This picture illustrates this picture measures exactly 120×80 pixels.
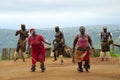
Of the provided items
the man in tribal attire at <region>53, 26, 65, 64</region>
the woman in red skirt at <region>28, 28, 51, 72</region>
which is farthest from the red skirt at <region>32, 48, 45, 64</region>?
the man in tribal attire at <region>53, 26, 65, 64</region>

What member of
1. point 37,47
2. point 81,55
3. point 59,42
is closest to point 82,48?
point 81,55

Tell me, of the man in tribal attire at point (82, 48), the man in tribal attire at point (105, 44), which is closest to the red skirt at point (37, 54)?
the man in tribal attire at point (82, 48)

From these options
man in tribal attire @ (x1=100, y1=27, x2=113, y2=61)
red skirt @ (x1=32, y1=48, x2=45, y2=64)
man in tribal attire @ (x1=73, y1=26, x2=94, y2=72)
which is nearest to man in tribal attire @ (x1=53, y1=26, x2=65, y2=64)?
man in tribal attire @ (x1=100, y1=27, x2=113, y2=61)

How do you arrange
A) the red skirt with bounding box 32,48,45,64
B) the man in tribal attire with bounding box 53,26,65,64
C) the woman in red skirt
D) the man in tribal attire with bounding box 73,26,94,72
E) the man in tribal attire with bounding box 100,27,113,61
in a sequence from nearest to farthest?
the man in tribal attire with bounding box 73,26,94,72, the woman in red skirt, the red skirt with bounding box 32,48,45,64, the man in tribal attire with bounding box 53,26,65,64, the man in tribal attire with bounding box 100,27,113,61

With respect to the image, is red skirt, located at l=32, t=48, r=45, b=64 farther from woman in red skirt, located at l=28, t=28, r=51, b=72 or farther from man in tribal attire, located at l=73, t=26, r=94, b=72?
man in tribal attire, located at l=73, t=26, r=94, b=72

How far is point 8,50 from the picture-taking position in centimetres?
3328

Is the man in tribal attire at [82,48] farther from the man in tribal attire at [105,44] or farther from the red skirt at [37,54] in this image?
the man in tribal attire at [105,44]

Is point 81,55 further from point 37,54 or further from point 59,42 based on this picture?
point 59,42

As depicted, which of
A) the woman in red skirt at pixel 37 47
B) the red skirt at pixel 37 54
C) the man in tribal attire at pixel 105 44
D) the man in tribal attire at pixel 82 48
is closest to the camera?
the man in tribal attire at pixel 82 48

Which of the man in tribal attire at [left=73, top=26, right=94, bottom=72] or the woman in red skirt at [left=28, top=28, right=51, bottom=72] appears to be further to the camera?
the woman in red skirt at [left=28, top=28, right=51, bottom=72]

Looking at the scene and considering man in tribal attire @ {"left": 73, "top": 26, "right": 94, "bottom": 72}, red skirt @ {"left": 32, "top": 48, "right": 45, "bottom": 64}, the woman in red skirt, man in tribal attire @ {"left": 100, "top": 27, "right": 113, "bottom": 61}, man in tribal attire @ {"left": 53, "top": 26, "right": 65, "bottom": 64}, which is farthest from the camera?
man in tribal attire @ {"left": 100, "top": 27, "right": 113, "bottom": 61}

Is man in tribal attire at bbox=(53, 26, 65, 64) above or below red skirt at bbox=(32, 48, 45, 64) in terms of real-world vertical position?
above

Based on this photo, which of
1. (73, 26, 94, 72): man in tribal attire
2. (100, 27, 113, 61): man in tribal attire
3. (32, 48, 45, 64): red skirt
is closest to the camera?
(73, 26, 94, 72): man in tribal attire

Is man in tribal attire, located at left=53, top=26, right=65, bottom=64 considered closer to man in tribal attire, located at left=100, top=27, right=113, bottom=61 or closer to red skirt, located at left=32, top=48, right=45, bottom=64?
man in tribal attire, located at left=100, top=27, right=113, bottom=61
